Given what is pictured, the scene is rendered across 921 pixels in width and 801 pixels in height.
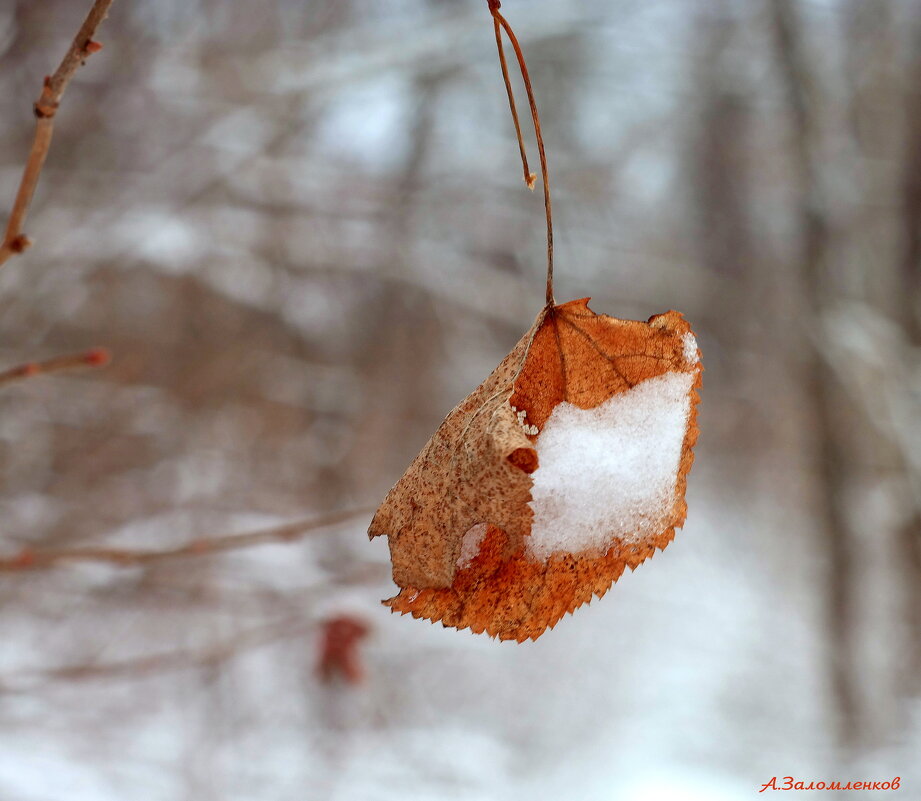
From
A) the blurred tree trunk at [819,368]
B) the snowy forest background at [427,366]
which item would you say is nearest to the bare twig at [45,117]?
the snowy forest background at [427,366]

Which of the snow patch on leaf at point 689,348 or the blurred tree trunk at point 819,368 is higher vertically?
the blurred tree trunk at point 819,368

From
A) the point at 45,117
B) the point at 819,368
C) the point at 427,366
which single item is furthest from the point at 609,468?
the point at 819,368

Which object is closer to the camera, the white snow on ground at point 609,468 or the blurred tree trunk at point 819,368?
the white snow on ground at point 609,468

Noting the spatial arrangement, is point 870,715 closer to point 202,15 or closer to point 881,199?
point 881,199

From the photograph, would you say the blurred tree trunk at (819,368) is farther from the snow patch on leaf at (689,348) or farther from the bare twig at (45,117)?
the bare twig at (45,117)

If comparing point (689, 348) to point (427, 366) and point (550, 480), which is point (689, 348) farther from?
point (427, 366)

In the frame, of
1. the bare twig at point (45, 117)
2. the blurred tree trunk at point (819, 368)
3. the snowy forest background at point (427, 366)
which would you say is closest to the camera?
the bare twig at point (45, 117)

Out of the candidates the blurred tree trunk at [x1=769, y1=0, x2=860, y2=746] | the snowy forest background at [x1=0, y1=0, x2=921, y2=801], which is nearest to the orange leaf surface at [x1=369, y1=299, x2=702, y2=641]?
the snowy forest background at [x1=0, y1=0, x2=921, y2=801]

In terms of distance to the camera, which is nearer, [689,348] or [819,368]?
[689,348]
